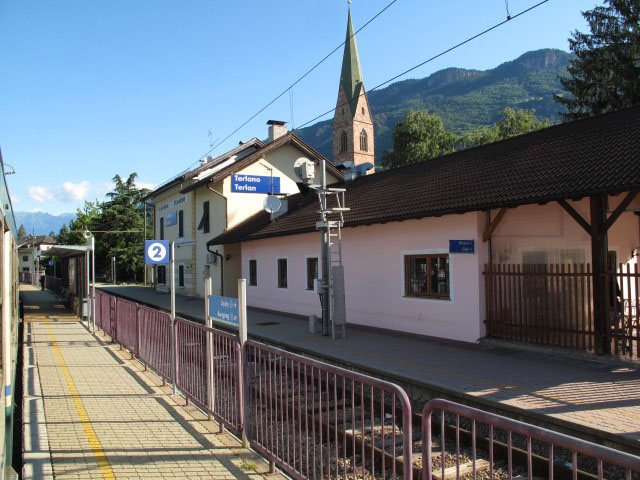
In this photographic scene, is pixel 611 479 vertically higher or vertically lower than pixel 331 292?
lower

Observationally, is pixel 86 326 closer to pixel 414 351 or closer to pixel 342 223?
pixel 342 223

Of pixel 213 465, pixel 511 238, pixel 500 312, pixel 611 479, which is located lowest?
pixel 611 479

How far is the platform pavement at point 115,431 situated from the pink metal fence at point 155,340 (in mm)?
278

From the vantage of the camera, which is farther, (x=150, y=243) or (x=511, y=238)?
(x=511, y=238)

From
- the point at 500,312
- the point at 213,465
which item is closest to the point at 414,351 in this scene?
the point at 500,312

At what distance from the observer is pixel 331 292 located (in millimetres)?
12883

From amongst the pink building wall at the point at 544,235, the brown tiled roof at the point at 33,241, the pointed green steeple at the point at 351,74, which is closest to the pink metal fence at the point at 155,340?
the pink building wall at the point at 544,235

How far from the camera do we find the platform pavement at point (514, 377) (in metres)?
6.17

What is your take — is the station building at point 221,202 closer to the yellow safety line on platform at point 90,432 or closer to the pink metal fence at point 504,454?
the yellow safety line on platform at point 90,432

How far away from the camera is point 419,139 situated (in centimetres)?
5153

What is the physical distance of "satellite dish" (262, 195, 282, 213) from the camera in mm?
19812

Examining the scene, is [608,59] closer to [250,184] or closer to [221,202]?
[221,202]

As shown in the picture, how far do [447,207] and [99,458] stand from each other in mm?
8670

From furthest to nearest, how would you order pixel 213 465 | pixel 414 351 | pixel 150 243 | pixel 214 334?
pixel 414 351, pixel 150 243, pixel 214 334, pixel 213 465
